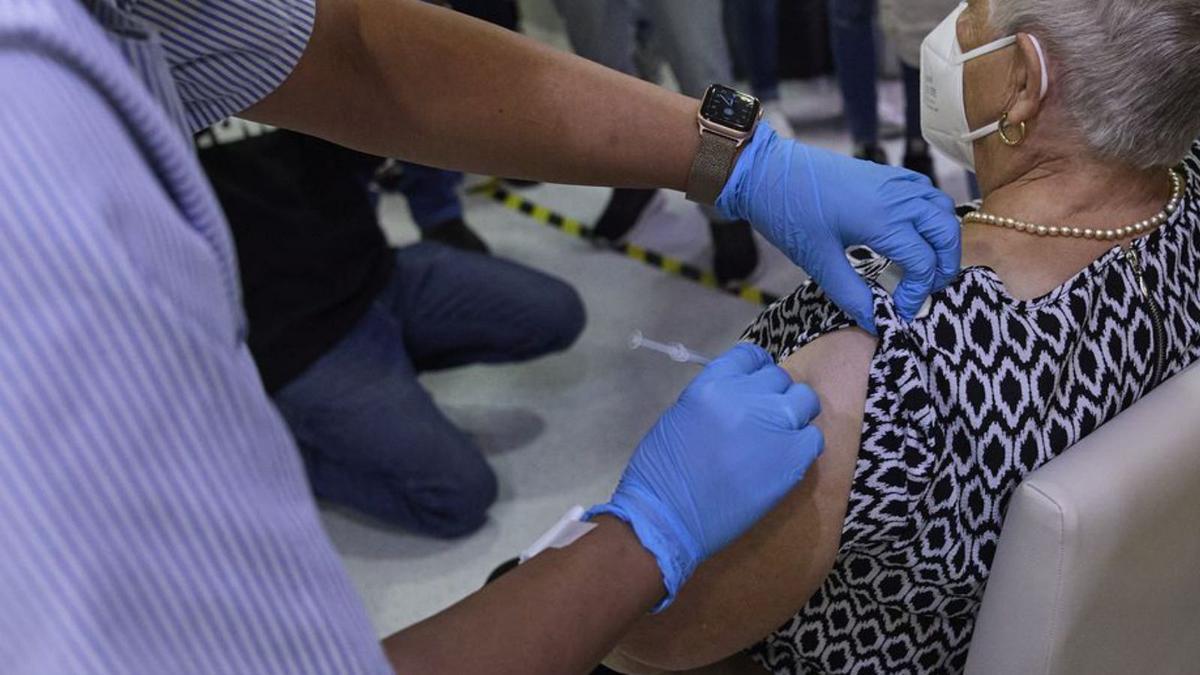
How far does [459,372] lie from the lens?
107 inches

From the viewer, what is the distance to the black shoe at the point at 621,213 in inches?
A: 124

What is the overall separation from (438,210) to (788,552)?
2.09 metres

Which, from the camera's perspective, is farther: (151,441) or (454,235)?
(454,235)

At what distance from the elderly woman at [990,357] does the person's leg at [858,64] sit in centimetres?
187

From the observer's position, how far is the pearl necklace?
1097 mm

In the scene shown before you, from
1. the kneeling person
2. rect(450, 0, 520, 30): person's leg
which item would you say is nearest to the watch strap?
the kneeling person

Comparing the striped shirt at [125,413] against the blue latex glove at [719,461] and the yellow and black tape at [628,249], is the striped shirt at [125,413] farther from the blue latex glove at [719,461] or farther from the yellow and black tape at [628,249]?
the yellow and black tape at [628,249]

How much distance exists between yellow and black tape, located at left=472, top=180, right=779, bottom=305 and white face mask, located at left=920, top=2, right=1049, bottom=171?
1.31 m

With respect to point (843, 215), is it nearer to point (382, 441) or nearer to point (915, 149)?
point (382, 441)

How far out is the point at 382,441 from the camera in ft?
7.00

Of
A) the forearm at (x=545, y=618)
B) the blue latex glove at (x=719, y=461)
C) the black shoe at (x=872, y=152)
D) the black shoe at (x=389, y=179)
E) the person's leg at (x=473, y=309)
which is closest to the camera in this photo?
the forearm at (x=545, y=618)

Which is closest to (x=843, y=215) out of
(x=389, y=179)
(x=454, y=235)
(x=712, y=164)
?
(x=712, y=164)

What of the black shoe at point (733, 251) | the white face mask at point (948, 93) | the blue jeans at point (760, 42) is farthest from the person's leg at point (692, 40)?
the white face mask at point (948, 93)

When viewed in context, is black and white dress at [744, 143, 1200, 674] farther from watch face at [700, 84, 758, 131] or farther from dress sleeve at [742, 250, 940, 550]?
watch face at [700, 84, 758, 131]
